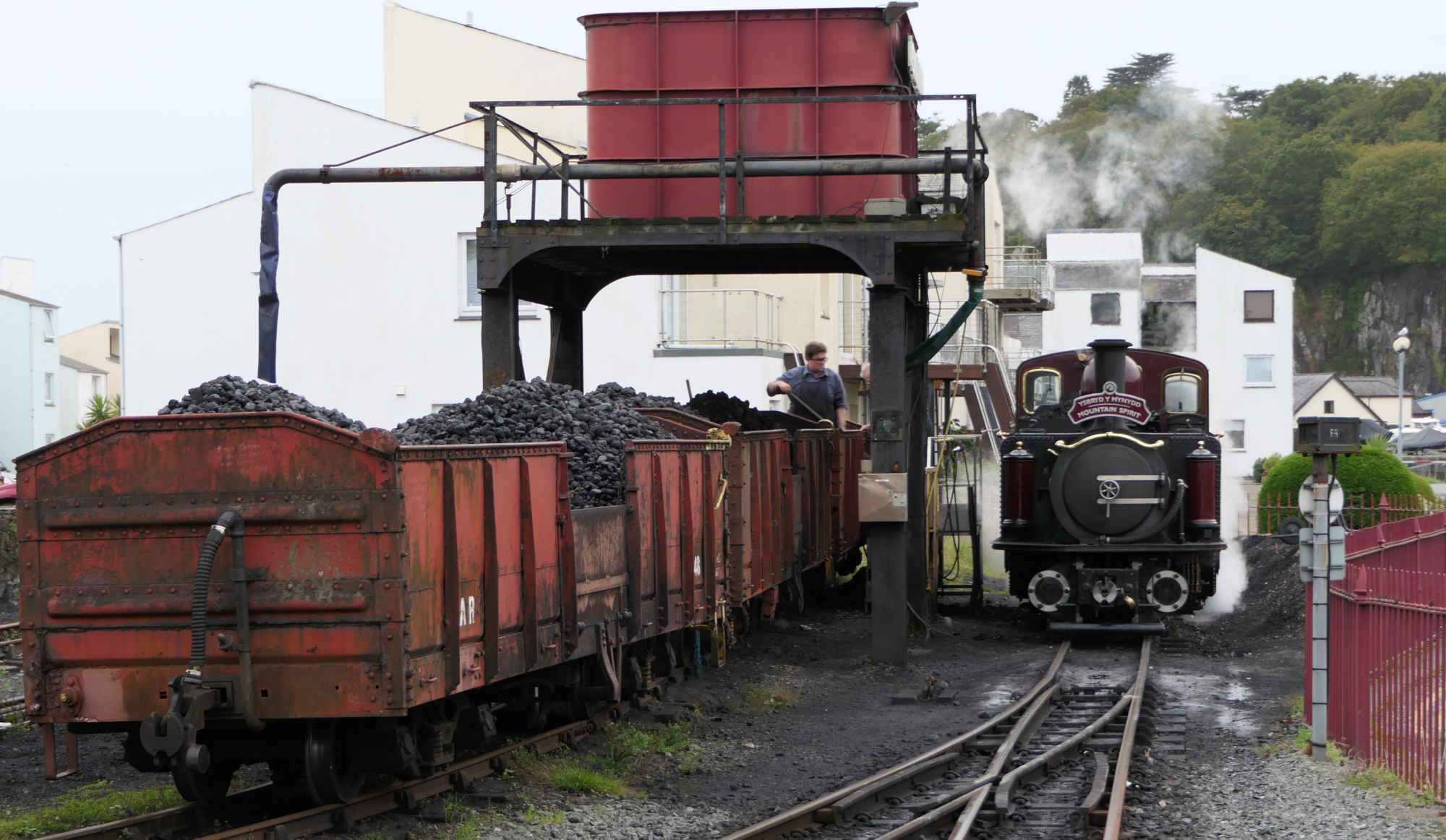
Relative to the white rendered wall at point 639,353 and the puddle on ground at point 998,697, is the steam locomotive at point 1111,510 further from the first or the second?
the white rendered wall at point 639,353

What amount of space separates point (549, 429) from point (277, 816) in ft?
11.4

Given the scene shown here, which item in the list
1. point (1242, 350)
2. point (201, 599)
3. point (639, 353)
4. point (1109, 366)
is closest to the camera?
point (201, 599)

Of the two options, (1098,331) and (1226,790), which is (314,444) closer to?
(1226,790)

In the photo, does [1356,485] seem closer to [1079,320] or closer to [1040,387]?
[1040,387]

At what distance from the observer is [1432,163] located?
88.7 metres

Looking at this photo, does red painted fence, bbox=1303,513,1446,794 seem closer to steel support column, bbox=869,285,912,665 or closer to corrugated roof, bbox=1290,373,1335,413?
steel support column, bbox=869,285,912,665

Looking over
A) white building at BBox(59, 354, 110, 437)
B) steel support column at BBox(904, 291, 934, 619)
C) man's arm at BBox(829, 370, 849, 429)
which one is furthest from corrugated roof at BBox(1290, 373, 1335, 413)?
steel support column at BBox(904, 291, 934, 619)

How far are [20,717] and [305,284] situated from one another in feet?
61.0

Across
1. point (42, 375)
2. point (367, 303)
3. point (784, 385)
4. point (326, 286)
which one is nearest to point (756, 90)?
point (784, 385)

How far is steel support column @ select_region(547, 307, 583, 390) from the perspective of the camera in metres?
15.9

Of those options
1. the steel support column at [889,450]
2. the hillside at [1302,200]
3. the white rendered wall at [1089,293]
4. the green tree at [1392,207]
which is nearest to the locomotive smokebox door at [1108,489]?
the steel support column at [889,450]

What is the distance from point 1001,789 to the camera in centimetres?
877

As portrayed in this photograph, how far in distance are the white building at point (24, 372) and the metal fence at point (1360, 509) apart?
150 feet

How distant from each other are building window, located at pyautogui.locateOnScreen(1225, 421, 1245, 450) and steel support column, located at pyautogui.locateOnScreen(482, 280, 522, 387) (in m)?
49.4
